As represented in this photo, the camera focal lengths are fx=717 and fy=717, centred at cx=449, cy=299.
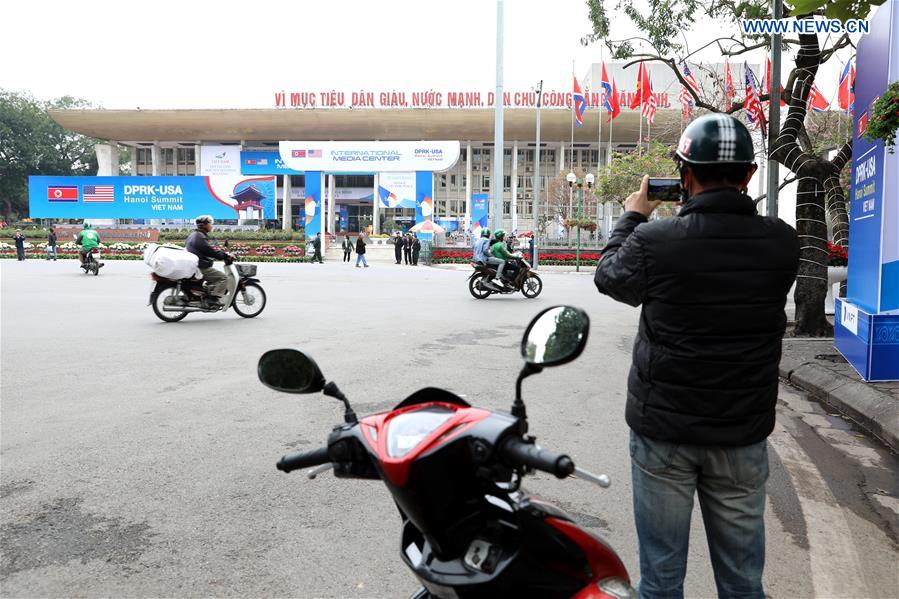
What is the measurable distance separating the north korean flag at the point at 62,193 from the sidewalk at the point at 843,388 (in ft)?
186

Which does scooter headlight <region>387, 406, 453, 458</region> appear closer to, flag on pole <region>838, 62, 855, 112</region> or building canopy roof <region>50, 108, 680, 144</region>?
flag on pole <region>838, 62, 855, 112</region>

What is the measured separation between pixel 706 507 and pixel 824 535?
1.94 metres

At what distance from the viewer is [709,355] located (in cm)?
199

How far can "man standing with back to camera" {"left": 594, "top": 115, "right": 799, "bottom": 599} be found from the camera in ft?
6.55

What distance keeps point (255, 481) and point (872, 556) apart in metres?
3.21

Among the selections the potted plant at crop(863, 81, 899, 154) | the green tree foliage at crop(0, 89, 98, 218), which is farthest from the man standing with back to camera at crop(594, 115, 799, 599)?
the green tree foliage at crop(0, 89, 98, 218)

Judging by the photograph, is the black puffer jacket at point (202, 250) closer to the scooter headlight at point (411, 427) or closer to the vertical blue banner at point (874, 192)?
the vertical blue banner at point (874, 192)

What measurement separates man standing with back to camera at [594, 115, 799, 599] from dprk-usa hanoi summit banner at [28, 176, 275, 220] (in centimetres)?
5504

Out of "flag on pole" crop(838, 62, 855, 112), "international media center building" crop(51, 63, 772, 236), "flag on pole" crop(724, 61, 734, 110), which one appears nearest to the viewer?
"flag on pole" crop(724, 61, 734, 110)

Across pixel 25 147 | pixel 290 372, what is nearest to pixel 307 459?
pixel 290 372

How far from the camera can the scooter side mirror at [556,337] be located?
161 centimetres

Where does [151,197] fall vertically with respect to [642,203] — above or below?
above

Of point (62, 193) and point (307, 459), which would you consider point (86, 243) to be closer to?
point (307, 459)

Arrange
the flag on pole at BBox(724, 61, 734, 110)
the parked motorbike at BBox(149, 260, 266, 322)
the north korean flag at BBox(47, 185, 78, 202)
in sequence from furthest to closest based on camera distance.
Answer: the north korean flag at BBox(47, 185, 78, 202)
the flag on pole at BBox(724, 61, 734, 110)
the parked motorbike at BBox(149, 260, 266, 322)
